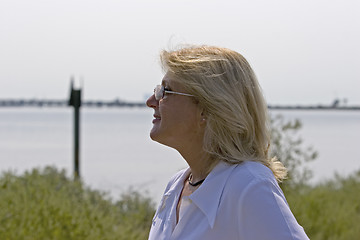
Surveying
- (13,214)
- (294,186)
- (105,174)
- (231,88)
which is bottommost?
(105,174)

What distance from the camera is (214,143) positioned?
93.4 inches

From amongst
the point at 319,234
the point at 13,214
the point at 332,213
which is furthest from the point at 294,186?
the point at 13,214

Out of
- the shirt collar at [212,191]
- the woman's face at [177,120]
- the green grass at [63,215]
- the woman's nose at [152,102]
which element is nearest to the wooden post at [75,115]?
the green grass at [63,215]

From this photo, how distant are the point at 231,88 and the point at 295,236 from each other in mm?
585

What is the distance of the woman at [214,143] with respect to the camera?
2096mm

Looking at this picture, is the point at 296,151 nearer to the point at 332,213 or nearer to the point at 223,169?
the point at 332,213

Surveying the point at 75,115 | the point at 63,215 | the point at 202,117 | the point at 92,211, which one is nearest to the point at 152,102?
the point at 202,117

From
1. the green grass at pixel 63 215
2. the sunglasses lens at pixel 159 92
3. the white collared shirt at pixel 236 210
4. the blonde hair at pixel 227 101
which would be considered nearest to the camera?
the white collared shirt at pixel 236 210

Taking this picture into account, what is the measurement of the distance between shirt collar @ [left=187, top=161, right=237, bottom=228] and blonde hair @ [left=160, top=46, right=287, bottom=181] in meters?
0.05

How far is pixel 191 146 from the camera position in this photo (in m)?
2.44

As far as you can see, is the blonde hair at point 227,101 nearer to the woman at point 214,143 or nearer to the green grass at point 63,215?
the woman at point 214,143

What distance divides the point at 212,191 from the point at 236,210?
0.15m

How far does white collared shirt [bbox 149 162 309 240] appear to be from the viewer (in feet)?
6.61

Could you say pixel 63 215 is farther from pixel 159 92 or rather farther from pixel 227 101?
pixel 227 101
